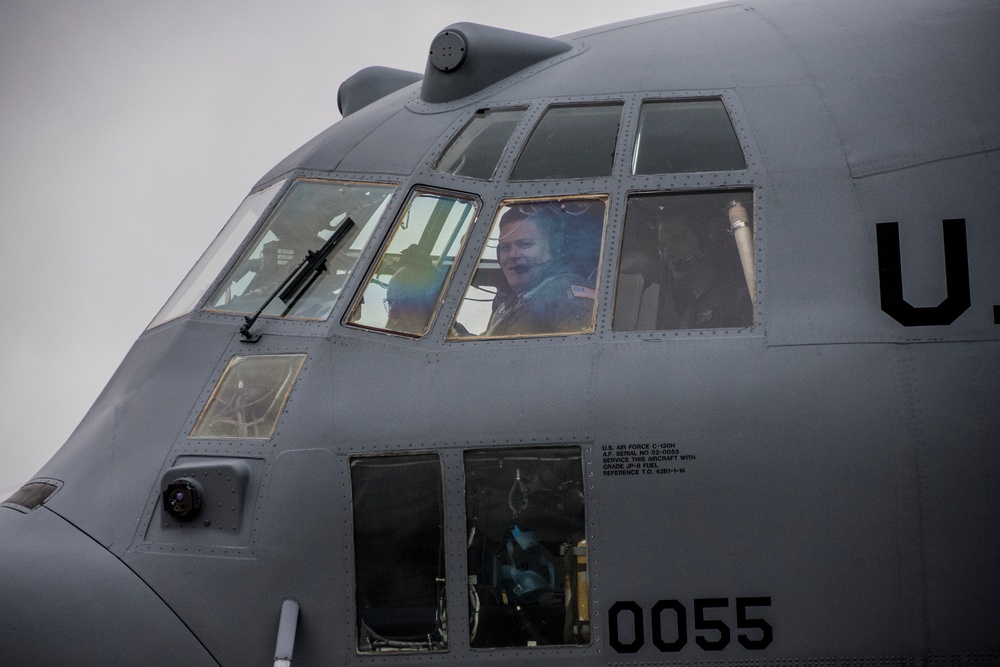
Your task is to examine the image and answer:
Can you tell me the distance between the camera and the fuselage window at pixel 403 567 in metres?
5.74

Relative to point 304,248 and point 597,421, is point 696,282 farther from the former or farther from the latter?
point 304,248

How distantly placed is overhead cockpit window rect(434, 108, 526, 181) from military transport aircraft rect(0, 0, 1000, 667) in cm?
3

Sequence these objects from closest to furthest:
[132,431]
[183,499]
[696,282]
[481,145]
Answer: [183,499] → [696,282] → [132,431] → [481,145]

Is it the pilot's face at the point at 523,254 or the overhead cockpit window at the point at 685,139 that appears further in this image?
the overhead cockpit window at the point at 685,139

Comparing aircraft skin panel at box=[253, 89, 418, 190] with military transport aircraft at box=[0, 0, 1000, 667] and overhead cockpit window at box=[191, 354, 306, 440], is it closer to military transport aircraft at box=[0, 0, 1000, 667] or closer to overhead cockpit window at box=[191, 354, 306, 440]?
military transport aircraft at box=[0, 0, 1000, 667]

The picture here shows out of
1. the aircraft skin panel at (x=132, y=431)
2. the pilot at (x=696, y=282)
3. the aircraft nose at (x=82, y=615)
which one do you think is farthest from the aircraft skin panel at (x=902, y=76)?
the aircraft nose at (x=82, y=615)

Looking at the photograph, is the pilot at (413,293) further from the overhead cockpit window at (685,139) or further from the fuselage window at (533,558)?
the overhead cockpit window at (685,139)

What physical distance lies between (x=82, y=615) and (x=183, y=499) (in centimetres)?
77

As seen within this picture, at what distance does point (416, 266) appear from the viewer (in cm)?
637

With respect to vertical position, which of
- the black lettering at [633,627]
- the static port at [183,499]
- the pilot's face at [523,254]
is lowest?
the black lettering at [633,627]

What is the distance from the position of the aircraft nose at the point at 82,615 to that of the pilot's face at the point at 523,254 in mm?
2643

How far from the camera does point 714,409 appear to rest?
5691 millimetres

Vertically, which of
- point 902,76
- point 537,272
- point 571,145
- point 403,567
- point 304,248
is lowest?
point 403,567

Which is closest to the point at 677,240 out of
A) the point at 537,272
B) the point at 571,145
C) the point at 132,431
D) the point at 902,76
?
the point at 537,272
